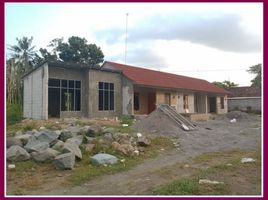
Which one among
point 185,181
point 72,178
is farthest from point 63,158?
point 185,181

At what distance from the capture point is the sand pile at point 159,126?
15.7m

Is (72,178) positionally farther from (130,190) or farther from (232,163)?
(232,163)

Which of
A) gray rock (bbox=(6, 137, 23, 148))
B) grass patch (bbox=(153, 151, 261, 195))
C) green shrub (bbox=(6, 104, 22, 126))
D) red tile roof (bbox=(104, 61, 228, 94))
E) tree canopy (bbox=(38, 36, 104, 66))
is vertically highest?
tree canopy (bbox=(38, 36, 104, 66))

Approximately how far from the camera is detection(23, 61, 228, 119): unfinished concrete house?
22.1 metres

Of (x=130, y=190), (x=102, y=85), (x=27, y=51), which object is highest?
(x=27, y=51)

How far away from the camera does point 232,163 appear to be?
9.00m

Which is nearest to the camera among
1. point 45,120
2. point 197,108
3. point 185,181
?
point 185,181

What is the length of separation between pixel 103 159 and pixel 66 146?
1150mm

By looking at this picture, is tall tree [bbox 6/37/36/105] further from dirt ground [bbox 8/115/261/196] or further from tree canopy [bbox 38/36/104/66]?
dirt ground [bbox 8/115/261/196]

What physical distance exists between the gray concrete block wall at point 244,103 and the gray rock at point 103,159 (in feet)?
117

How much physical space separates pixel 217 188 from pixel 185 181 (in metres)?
0.69

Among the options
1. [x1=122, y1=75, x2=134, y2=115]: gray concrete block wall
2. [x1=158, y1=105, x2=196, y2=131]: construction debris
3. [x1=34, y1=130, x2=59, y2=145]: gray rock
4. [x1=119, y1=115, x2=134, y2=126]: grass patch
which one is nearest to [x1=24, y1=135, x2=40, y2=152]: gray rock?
[x1=34, y1=130, x2=59, y2=145]: gray rock

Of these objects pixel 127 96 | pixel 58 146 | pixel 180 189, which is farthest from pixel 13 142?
pixel 127 96

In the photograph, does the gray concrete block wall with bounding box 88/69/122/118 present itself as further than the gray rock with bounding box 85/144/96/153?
Yes
